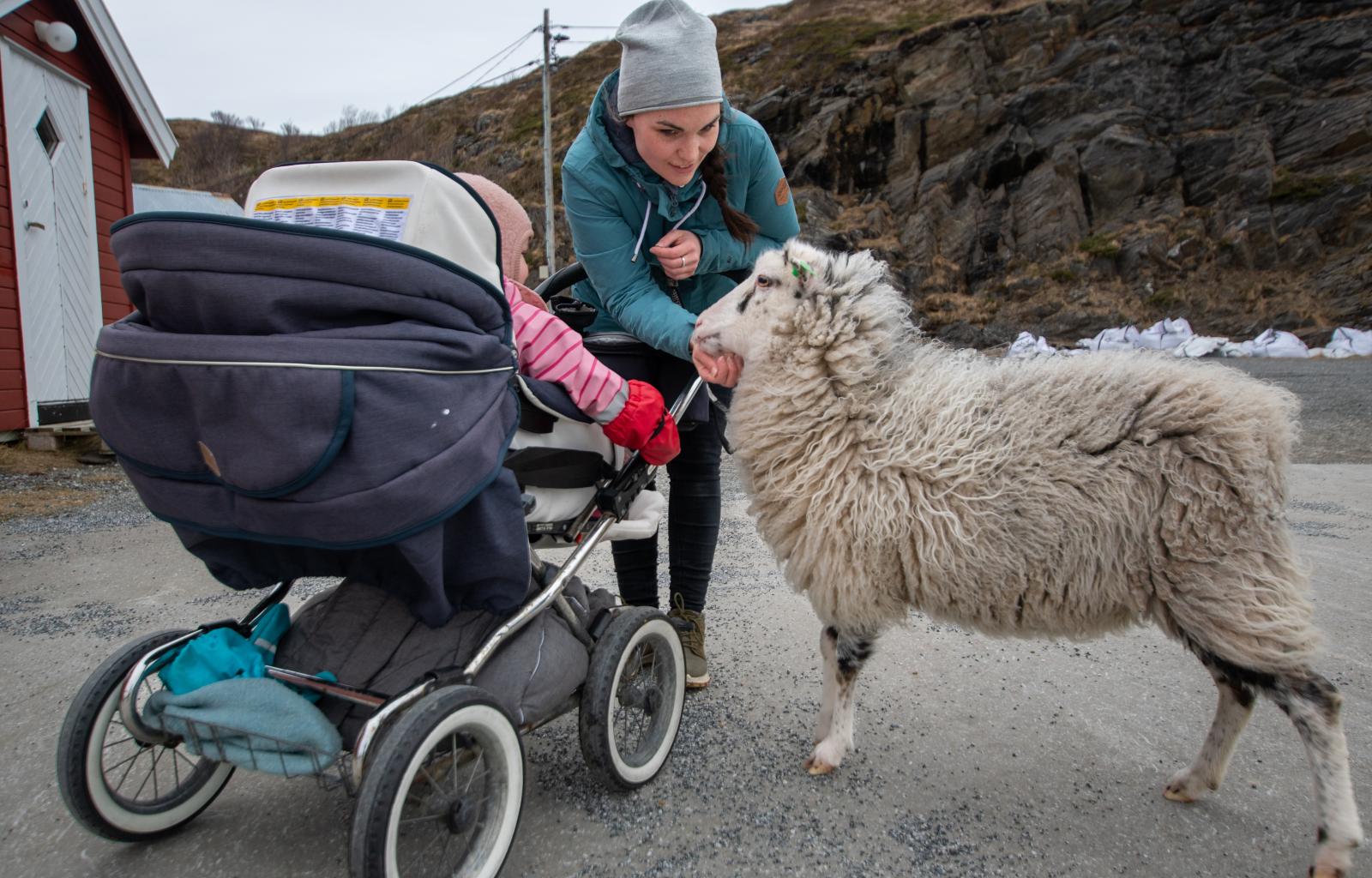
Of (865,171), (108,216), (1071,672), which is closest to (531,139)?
(865,171)

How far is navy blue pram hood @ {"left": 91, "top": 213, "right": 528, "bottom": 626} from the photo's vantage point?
1412 millimetres

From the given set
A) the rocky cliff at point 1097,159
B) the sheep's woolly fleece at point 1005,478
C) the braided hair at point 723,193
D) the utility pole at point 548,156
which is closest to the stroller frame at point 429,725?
the sheep's woolly fleece at point 1005,478

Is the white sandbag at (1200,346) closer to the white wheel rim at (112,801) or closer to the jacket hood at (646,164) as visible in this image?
the jacket hood at (646,164)

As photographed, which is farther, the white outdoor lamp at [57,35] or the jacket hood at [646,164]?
the white outdoor lamp at [57,35]

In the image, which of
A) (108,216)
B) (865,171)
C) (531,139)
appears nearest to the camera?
(108,216)

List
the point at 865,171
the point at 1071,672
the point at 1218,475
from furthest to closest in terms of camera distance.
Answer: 1. the point at 865,171
2. the point at 1071,672
3. the point at 1218,475

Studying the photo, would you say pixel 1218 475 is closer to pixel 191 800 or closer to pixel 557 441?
pixel 557 441

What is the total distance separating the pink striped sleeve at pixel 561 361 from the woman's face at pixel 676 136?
66cm

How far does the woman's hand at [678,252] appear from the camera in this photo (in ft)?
8.06

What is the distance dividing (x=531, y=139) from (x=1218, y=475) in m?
35.9

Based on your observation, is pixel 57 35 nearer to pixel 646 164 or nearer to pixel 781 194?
pixel 646 164

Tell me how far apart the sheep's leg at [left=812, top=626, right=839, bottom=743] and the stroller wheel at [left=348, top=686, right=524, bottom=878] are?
94cm

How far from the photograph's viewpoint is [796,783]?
218 centimetres

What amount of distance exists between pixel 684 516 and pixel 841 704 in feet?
2.66
